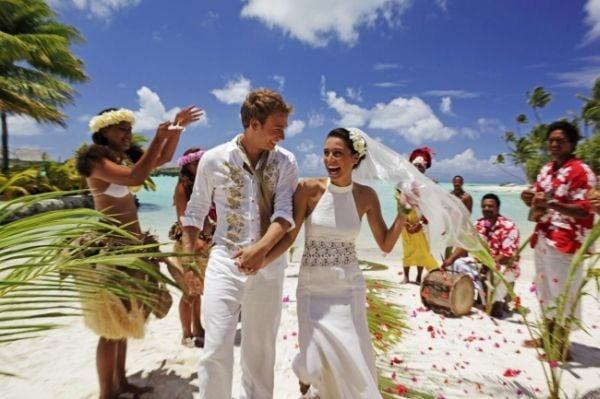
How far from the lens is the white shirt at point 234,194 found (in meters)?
3.16

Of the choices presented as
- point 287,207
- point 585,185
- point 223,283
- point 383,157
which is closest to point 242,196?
point 287,207

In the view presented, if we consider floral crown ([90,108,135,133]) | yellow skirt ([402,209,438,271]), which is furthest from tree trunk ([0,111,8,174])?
floral crown ([90,108,135,133])

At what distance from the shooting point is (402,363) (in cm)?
472

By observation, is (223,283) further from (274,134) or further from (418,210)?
(418,210)

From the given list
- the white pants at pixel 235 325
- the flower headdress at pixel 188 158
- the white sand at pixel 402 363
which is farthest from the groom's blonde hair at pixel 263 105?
the white sand at pixel 402 363

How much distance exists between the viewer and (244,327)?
3256 millimetres

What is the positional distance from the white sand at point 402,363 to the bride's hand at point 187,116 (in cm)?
218

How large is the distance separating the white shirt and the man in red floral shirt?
125 inches

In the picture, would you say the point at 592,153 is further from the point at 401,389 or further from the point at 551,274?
the point at 401,389

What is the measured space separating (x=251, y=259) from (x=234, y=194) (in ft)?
1.80

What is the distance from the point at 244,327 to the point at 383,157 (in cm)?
182

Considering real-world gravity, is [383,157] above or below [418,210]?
above

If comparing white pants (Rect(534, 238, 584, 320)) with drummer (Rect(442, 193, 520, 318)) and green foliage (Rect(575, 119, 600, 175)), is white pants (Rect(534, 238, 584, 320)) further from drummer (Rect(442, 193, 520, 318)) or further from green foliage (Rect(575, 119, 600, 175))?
green foliage (Rect(575, 119, 600, 175))

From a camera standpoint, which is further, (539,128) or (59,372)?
(539,128)
